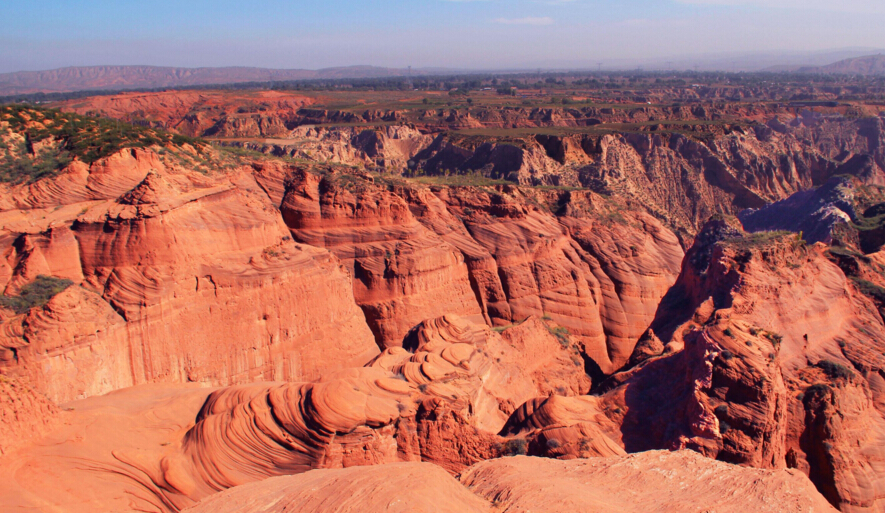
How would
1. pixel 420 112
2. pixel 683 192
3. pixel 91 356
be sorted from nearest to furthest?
pixel 91 356 < pixel 683 192 < pixel 420 112

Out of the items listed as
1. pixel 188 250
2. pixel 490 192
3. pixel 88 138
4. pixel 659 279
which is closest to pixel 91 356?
pixel 188 250

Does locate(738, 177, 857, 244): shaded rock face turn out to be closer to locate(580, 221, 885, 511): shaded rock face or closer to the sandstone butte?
the sandstone butte

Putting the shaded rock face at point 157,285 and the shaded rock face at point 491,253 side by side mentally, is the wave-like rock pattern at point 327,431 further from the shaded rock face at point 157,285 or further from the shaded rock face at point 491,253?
the shaded rock face at point 491,253

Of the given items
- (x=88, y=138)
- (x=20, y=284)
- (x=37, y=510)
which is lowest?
(x=37, y=510)

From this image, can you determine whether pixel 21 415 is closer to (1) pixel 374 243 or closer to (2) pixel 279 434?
(2) pixel 279 434

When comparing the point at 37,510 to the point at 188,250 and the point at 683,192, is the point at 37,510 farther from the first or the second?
the point at 683,192

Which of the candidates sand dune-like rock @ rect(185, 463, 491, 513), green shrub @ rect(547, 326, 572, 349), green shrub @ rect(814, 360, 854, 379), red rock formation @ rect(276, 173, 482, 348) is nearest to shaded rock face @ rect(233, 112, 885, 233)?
green shrub @ rect(547, 326, 572, 349)

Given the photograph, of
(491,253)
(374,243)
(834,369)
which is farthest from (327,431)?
(491,253)
